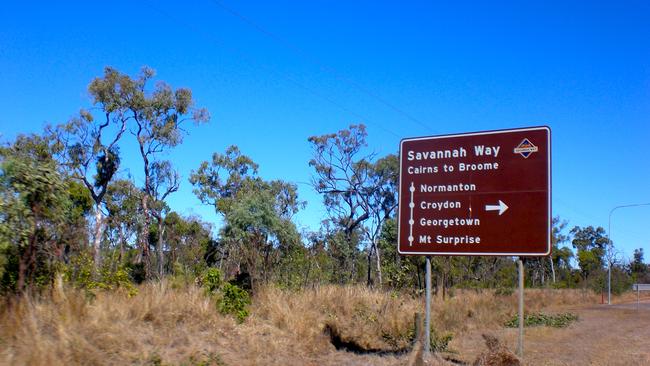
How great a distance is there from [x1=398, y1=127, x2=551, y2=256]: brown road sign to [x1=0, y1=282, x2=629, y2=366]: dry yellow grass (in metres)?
2.63

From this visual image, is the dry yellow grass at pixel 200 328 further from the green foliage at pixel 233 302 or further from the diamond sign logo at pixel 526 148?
the diamond sign logo at pixel 526 148

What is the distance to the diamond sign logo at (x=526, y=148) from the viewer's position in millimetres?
10867

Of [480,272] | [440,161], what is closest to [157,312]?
[440,161]

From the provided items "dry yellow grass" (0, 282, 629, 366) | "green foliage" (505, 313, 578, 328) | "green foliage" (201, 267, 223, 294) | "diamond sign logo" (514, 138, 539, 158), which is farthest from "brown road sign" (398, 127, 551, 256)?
"green foliage" (505, 313, 578, 328)

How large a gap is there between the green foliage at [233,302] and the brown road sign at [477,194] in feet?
12.0

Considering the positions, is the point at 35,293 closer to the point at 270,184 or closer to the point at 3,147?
the point at 3,147

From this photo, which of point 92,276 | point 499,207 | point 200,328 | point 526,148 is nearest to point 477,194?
point 499,207

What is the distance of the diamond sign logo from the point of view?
35.7 feet

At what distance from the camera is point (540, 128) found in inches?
427

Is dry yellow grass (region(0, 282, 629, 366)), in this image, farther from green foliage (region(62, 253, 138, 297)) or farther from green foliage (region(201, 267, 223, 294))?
green foliage (region(201, 267, 223, 294))

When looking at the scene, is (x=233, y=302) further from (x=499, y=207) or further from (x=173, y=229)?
(x=173, y=229)

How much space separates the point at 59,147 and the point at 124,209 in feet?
17.2

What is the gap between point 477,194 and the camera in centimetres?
1129

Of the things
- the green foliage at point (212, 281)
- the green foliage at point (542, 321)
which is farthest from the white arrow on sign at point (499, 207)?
the green foliage at point (542, 321)
